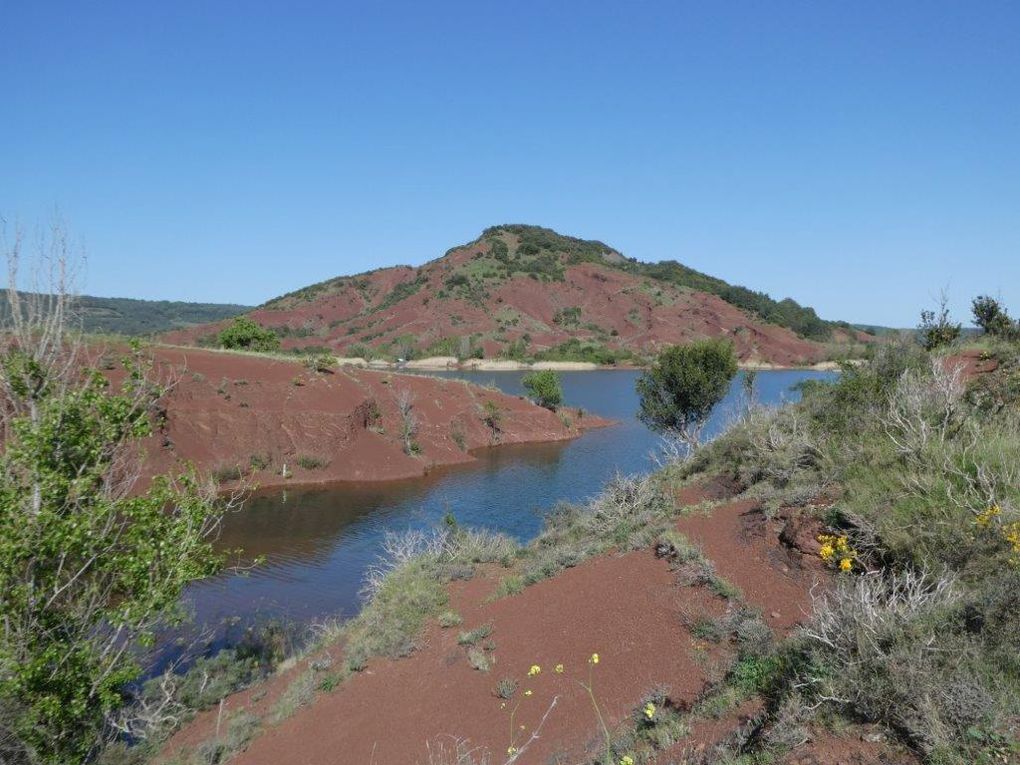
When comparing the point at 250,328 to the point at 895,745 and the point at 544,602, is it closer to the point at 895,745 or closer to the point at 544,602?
the point at 544,602

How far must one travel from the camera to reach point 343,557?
22016mm

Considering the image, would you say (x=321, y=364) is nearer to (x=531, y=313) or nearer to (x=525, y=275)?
(x=531, y=313)

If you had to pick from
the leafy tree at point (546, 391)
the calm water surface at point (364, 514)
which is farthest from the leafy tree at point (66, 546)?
the leafy tree at point (546, 391)

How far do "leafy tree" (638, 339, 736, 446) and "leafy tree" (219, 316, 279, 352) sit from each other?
36.9 m

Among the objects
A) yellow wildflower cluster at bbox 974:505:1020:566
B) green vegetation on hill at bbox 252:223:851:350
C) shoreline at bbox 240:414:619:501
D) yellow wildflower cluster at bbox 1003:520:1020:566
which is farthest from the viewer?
green vegetation on hill at bbox 252:223:851:350

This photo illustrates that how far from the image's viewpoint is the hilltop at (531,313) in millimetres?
101562

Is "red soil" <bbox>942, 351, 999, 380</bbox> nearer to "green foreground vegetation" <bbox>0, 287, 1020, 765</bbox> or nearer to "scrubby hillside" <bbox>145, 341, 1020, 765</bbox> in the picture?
"scrubby hillside" <bbox>145, 341, 1020, 765</bbox>

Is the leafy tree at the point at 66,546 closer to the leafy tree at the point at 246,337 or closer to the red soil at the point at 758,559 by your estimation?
the red soil at the point at 758,559

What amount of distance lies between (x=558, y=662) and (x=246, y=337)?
1932 inches

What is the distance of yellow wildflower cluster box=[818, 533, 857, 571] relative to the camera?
7743mm

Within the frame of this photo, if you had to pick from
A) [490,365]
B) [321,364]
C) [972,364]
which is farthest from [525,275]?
[972,364]

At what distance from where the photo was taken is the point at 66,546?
7090 mm

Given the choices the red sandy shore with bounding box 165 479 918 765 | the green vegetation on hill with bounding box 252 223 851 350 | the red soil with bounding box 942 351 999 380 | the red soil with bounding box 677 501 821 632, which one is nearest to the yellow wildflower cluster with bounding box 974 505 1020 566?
the red soil with bounding box 677 501 821 632

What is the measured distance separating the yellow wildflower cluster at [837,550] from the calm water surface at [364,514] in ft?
28.2
